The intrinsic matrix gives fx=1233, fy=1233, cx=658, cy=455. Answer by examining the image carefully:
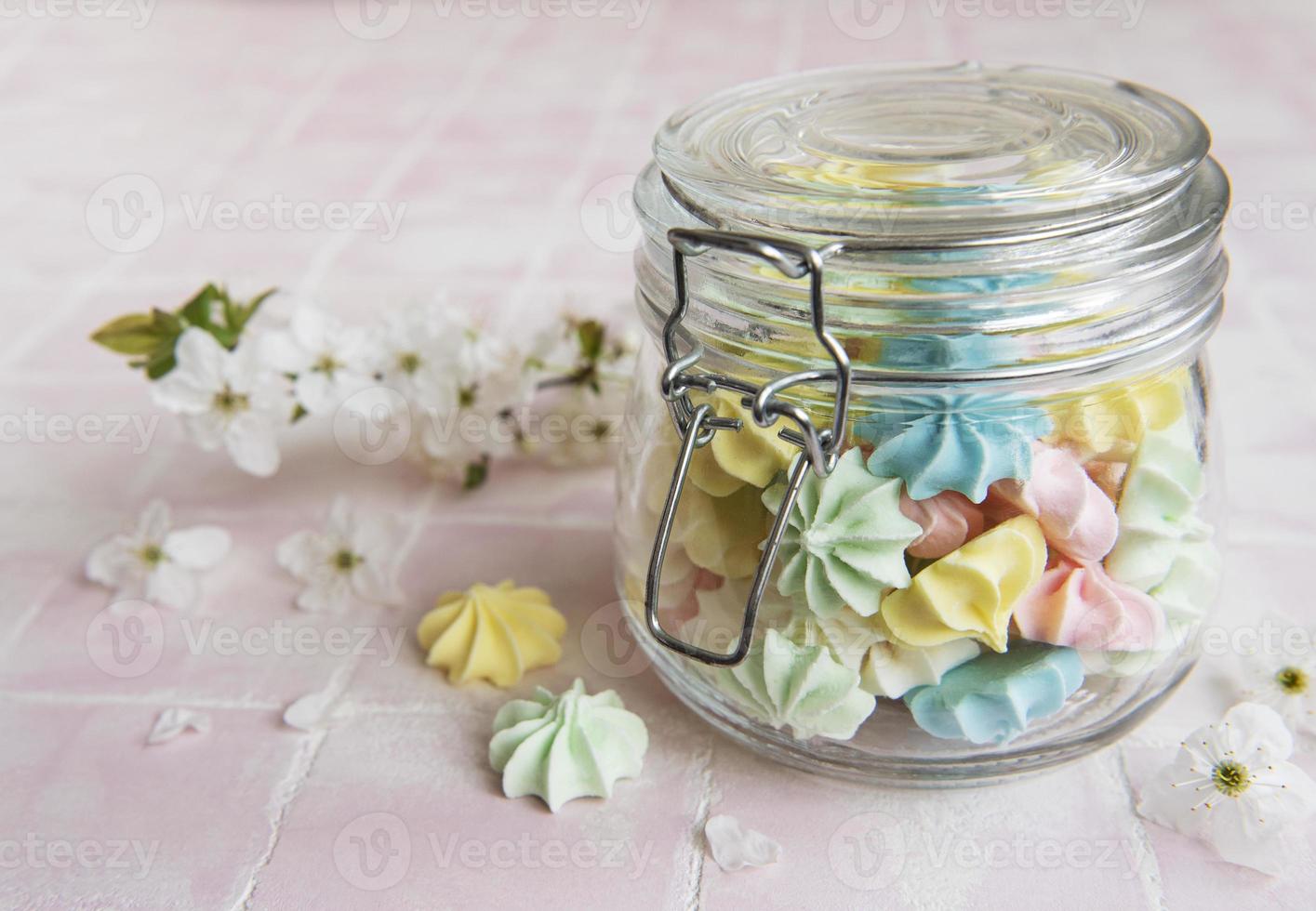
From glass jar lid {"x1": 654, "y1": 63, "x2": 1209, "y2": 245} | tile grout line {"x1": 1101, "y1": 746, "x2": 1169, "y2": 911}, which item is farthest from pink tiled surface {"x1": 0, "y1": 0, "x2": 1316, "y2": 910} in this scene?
glass jar lid {"x1": 654, "y1": 63, "x2": 1209, "y2": 245}

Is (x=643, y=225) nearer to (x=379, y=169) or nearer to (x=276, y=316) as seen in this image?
(x=276, y=316)

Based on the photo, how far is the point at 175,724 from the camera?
626 mm

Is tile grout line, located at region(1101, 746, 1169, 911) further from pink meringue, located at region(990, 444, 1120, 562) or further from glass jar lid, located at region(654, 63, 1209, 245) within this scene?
glass jar lid, located at region(654, 63, 1209, 245)

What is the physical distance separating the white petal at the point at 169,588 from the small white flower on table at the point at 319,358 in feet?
0.41

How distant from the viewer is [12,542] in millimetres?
785

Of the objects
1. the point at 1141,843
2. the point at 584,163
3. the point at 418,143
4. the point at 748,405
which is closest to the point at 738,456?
the point at 748,405

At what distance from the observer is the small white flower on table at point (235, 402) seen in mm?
744

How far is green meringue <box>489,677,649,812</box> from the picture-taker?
568 millimetres

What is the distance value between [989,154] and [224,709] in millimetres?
468

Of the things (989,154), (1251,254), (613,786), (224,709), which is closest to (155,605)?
(224,709)

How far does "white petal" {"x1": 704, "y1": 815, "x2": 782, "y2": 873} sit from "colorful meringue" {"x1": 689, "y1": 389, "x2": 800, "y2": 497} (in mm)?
149

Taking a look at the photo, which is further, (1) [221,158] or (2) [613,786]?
(1) [221,158]

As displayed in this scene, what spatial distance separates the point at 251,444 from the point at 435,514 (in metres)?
0.13

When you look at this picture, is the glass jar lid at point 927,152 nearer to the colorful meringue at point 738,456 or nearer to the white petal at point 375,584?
the colorful meringue at point 738,456
